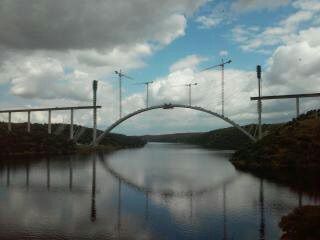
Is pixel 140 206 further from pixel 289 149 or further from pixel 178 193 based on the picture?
pixel 289 149

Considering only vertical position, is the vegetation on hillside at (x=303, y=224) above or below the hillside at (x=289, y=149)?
below

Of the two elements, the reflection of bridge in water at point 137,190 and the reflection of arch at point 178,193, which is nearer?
the reflection of bridge in water at point 137,190

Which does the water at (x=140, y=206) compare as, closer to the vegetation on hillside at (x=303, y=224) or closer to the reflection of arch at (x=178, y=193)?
the reflection of arch at (x=178, y=193)

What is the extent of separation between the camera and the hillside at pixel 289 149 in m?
67.7

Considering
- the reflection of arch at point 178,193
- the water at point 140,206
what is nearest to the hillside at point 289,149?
the water at point 140,206

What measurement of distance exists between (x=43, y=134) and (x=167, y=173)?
6124cm

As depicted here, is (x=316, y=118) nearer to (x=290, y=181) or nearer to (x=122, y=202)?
(x=290, y=181)

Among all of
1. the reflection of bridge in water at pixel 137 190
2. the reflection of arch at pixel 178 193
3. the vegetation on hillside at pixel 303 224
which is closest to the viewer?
the vegetation on hillside at pixel 303 224

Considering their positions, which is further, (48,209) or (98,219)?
(48,209)

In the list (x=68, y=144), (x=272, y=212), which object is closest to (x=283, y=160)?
(x=272, y=212)

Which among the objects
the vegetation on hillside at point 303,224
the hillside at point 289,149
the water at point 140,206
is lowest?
the water at point 140,206

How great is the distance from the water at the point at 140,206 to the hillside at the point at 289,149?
12132 mm

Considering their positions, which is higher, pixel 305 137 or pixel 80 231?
pixel 305 137

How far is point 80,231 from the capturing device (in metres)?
28.0
